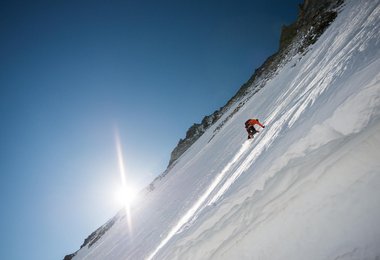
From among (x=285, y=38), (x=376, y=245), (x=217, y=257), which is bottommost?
(x=376, y=245)

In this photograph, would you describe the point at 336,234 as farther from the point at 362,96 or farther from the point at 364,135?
the point at 362,96

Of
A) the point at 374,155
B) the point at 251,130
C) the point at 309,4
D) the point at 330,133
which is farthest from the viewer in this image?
the point at 309,4

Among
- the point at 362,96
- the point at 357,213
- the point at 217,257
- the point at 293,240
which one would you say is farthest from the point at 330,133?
the point at 217,257

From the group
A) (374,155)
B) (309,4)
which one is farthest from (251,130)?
(309,4)

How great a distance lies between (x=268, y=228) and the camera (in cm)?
427

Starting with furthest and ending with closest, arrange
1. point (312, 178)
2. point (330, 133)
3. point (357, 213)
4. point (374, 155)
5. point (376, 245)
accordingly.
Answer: point (330, 133)
point (312, 178)
point (374, 155)
point (357, 213)
point (376, 245)

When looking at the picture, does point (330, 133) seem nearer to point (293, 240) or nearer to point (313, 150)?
point (313, 150)

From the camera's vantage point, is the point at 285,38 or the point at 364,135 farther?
the point at 285,38

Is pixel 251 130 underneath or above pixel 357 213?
above

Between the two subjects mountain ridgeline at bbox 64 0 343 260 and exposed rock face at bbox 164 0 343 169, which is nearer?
exposed rock face at bbox 164 0 343 169

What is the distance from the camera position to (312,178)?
4.16 metres

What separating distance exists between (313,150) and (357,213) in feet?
4.34

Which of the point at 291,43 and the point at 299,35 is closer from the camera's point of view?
the point at 299,35

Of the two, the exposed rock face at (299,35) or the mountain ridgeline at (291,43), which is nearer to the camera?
the exposed rock face at (299,35)
